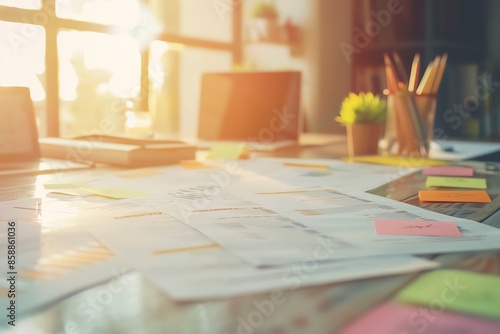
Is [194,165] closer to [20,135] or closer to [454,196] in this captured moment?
[20,135]

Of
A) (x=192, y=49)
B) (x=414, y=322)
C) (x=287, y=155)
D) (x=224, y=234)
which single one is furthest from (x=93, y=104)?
(x=414, y=322)

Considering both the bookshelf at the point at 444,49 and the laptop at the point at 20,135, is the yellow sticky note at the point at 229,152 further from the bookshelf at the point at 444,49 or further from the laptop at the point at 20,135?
the bookshelf at the point at 444,49

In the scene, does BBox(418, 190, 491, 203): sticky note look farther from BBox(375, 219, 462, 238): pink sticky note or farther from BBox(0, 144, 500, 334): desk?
BBox(0, 144, 500, 334): desk

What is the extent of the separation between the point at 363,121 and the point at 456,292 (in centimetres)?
130

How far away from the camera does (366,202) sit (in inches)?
36.8

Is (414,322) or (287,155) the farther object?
(287,155)

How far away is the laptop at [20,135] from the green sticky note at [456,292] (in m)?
0.99

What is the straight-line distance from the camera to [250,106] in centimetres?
213

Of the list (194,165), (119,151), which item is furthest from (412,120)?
(119,151)

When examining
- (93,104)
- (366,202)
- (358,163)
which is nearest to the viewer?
(366,202)

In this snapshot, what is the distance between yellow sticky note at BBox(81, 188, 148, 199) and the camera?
0.95 metres

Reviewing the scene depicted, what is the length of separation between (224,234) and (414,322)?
0.98 feet

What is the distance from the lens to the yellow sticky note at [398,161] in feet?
4.98

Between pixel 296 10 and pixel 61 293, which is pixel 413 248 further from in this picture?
pixel 296 10
